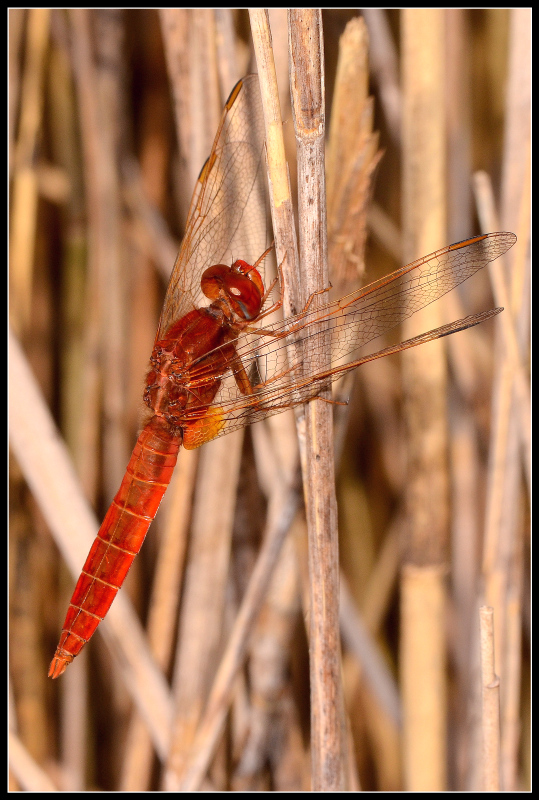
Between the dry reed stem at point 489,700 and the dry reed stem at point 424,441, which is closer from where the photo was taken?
the dry reed stem at point 489,700

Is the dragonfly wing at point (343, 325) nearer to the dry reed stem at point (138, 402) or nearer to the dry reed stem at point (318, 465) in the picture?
the dry reed stem at point (318, 465)

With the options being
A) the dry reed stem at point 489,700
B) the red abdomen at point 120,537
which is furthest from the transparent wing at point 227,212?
the dry reed stem at point 489,700

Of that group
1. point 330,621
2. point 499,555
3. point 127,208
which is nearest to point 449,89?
point 127,208

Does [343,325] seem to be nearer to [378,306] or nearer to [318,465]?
[378,306]

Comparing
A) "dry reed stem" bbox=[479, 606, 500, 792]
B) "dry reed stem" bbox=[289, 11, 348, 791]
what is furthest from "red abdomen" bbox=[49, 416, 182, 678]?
"dry reed stem" bbox=[479, 606, 500, 792]

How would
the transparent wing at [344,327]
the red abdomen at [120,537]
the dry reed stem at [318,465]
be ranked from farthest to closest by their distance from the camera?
the red abdomen at [120,537] → the transparent wing at [344,327] → the dry reed stem at [318,465]

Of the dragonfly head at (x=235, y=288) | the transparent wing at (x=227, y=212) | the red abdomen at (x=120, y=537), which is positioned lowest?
the red abdomen at (x=120, y=537)
